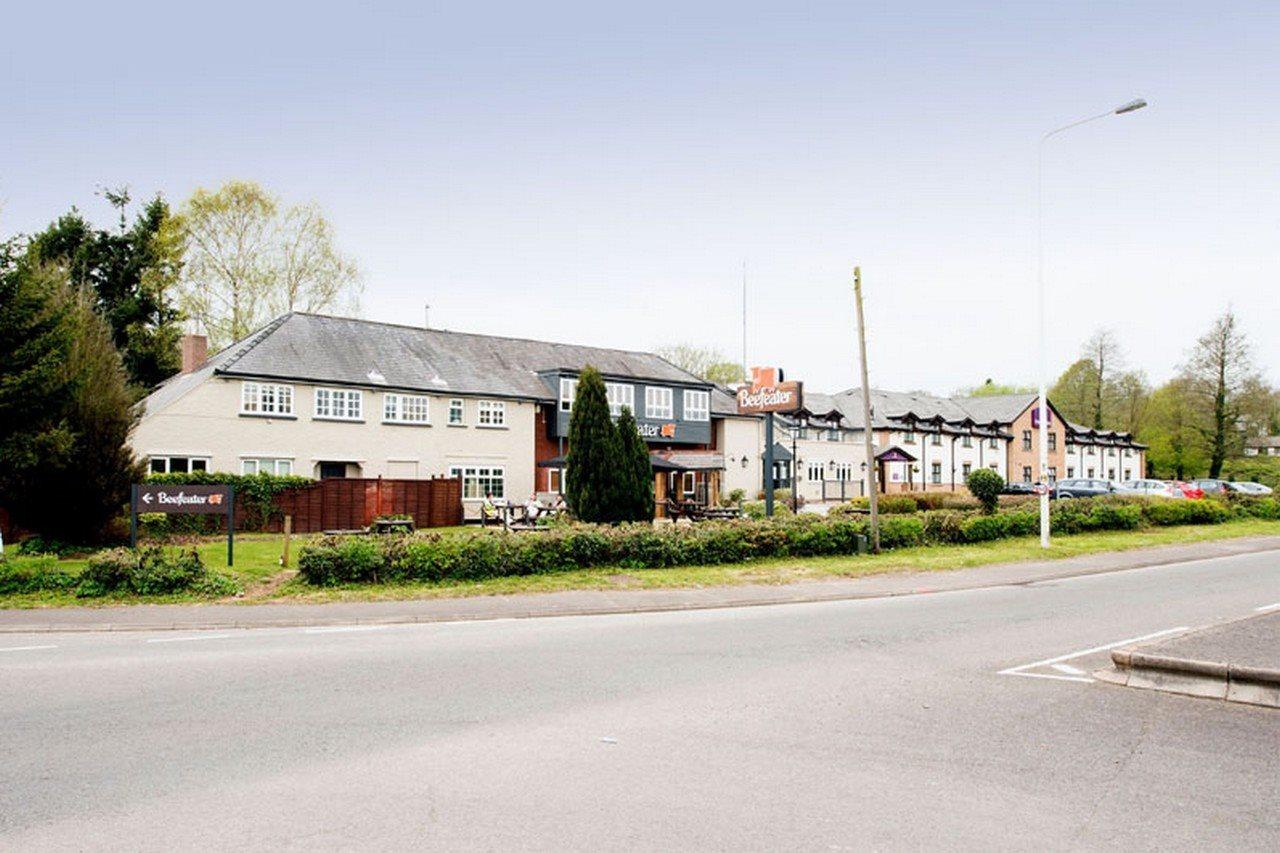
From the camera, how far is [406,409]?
39312 mm

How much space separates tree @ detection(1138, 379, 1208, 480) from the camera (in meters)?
69.4

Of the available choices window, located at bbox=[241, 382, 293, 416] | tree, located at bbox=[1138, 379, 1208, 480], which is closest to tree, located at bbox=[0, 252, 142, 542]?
window, located at bbox=[241, 382, 293, 416]

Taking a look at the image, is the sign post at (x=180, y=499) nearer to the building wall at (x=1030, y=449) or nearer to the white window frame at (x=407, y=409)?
the white window frame at (x=407, y=409)

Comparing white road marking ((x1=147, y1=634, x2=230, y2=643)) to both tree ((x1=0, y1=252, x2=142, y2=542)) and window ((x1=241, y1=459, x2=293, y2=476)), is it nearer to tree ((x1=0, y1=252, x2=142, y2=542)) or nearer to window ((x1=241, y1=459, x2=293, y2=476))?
tree ((x1=0, y1=252, x2=142, y2=542))

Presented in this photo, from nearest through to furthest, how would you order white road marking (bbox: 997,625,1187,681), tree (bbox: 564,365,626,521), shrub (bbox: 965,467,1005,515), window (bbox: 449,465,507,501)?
white road marking (bbox: 997,625,1187,681)
tree (bbox: 564,365,626,521)
shrub (bbox: 965,467,1005,515)
window (bbox: 449,465,507,501)

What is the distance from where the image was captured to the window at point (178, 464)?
3288 centimetres

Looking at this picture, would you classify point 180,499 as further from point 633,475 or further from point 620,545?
point 633,475

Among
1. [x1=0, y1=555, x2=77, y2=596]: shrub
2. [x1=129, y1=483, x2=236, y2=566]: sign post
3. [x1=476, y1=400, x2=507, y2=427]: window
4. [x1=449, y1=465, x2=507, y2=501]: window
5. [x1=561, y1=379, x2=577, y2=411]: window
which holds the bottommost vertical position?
[x1=0, y1=555, x2=77, y2=596]: shrub

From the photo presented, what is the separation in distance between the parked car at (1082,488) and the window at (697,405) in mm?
20428

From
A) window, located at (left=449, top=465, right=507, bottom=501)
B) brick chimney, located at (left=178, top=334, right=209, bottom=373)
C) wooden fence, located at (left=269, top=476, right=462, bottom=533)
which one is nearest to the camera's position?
wooden fence, located at (left=269, top=476, right=462, bottom=533)

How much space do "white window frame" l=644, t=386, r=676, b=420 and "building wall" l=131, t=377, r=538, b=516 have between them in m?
7.08

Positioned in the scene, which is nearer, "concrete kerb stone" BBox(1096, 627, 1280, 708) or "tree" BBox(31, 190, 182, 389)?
"concrete kerb stone" BBox(1096, 627, 1280, 708)

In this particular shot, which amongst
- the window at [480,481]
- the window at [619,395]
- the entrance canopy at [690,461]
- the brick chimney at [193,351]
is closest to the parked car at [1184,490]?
the entrance canopy at [690,461]

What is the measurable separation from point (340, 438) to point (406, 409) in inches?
129
